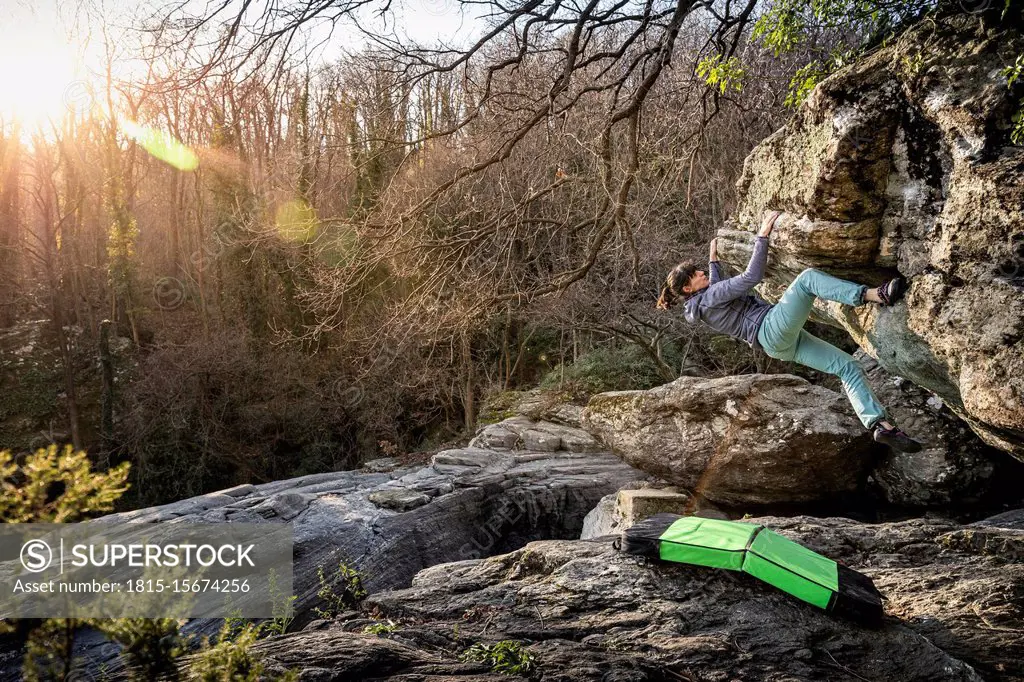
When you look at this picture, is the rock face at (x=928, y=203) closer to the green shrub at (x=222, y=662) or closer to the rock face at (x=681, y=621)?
the rock face at (x=681, y=621)

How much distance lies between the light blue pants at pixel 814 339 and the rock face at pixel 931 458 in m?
2.92

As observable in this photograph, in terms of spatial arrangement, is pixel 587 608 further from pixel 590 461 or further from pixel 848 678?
pixel 590 461

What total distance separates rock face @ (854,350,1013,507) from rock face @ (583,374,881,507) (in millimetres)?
353

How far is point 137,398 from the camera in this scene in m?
16.7

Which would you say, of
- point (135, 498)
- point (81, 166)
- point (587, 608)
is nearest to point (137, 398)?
point (135, 498)

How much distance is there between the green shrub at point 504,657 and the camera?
122 inches

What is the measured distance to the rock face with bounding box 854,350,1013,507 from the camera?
287 inches

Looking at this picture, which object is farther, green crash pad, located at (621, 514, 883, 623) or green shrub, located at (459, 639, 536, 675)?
green crash pad, located at (621, 514, 883, 623)

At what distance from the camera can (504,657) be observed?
10.6 ft

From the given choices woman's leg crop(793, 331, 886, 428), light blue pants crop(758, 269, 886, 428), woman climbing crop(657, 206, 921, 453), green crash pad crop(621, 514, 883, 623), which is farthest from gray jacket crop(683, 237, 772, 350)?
green crash pad crop(621, 514, 883, 623)

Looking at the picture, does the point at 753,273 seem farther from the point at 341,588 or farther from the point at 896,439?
the point at 341,588

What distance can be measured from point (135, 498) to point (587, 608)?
1515 centimetres

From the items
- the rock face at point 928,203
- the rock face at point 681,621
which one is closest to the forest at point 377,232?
the rock face at point 928,203

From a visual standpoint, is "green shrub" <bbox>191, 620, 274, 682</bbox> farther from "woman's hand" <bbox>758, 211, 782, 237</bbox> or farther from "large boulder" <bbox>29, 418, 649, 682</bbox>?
"woman's hand" <bbox>758, 211, 782, 237</bbox>
